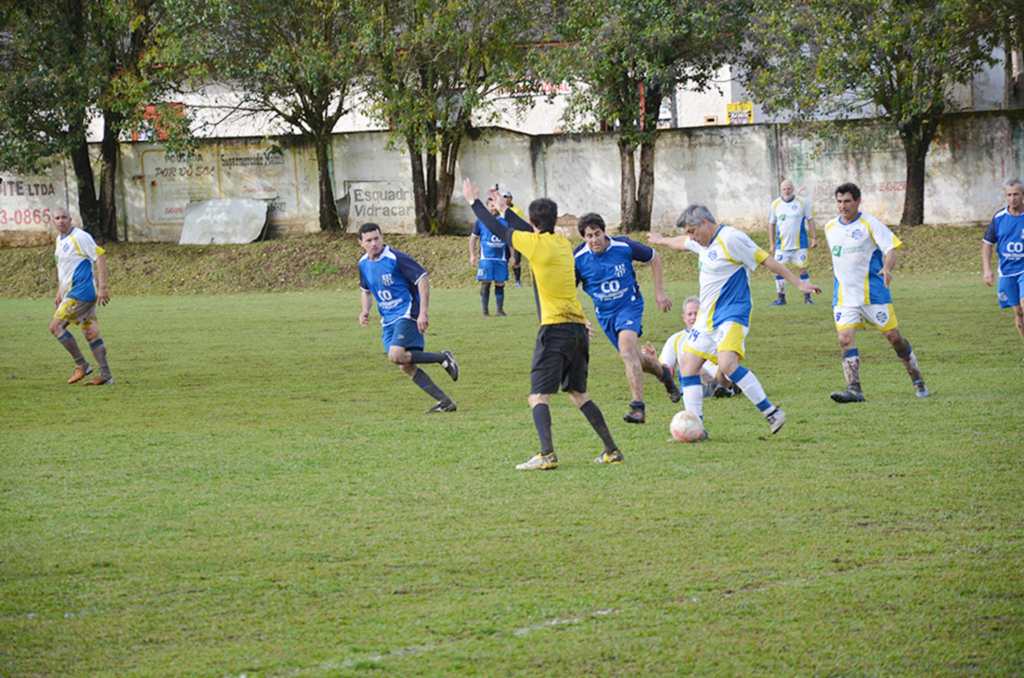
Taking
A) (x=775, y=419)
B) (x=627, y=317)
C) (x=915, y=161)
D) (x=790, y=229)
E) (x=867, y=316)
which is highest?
(x=915, y=161)

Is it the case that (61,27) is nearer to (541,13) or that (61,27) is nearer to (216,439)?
(541,13)

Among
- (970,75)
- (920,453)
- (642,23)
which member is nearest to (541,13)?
(642,23)

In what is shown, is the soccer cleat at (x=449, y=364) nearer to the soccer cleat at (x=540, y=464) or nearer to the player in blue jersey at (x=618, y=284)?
the player in blue jersey at (x=618, y=284)

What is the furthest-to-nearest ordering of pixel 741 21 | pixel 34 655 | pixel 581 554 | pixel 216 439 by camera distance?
1. pixel 741 21
2. pixel 216 439
3. pixel 581 554
4. pixel 34 655

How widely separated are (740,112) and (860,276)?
1352 inches

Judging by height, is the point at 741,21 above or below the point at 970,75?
above

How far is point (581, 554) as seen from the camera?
4.96m

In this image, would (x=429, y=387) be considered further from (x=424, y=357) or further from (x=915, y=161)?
(x=915, y=161)

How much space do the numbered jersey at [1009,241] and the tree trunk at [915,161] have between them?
51.9 ft

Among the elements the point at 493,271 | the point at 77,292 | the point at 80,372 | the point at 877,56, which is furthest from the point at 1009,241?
the point at 877,56

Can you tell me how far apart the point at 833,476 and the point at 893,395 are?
3266mm

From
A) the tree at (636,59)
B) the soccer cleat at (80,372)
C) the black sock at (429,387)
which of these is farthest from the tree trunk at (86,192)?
the black sock at (429,387)

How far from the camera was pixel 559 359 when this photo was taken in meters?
6.88

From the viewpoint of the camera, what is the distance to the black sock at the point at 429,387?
944 cm
